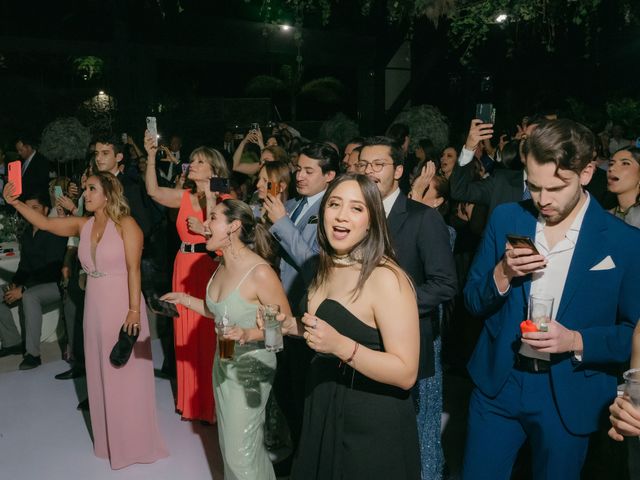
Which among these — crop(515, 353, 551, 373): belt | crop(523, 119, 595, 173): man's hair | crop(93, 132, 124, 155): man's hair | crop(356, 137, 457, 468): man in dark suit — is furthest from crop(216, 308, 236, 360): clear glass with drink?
crop(93, 132, 124, 155): man's hair

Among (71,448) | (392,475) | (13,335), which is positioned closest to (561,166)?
(392,475)

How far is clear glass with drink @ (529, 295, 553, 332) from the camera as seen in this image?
2.16m

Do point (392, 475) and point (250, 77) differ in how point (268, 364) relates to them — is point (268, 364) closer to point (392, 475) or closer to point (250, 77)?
point (392, 475)

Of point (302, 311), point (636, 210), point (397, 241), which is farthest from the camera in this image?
point (636, 210)

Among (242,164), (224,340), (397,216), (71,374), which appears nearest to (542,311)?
(397,216)

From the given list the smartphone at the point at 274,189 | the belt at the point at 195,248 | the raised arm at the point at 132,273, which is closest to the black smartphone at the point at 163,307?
the raised arm at the point at 132,273

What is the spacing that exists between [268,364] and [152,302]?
0.67 m

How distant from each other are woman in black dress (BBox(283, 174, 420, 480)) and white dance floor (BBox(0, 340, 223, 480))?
5.77 ft

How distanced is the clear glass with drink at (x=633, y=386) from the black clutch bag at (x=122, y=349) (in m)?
2.77

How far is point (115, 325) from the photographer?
12.6 ft

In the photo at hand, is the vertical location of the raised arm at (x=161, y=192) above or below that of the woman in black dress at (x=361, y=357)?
above

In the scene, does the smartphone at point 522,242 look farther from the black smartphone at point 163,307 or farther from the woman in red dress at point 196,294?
the woman in red dress at point 196,294

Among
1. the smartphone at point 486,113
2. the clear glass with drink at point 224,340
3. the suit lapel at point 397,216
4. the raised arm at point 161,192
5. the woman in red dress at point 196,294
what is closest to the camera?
the clear glass with drink at point 224,340

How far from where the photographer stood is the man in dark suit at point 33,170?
7969 millimetres
